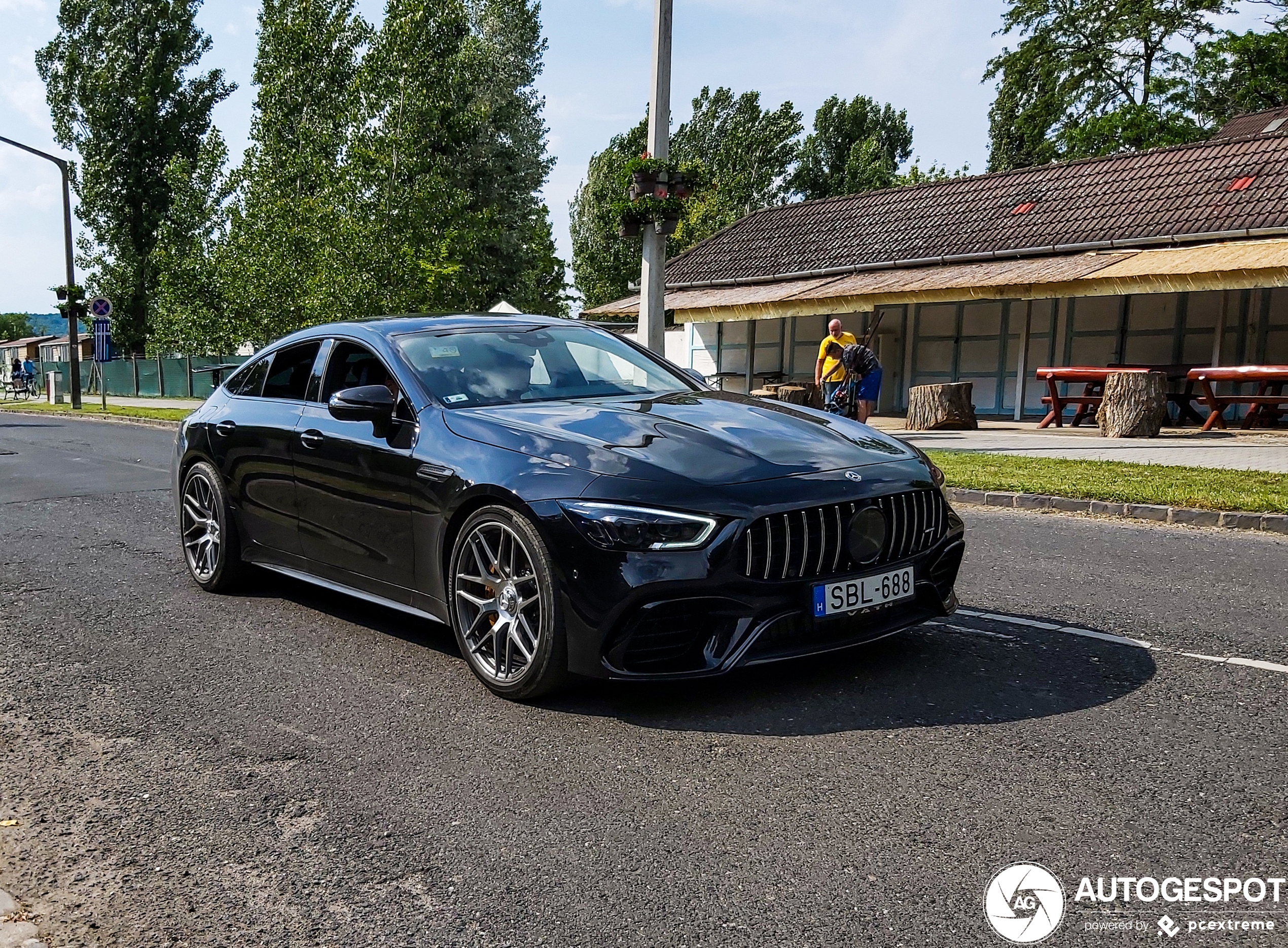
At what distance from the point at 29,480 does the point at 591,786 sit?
11.3 metres

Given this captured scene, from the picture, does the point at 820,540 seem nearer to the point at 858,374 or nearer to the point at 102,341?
the point at 858,374

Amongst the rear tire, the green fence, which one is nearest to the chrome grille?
the rear tire

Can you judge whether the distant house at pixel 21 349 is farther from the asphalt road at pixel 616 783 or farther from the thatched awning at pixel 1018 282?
the asphalt road at pixel 616 783

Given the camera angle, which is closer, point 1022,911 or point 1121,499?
point 1022,911

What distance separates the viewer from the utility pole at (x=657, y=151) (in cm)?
1377

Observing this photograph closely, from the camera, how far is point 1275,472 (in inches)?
444

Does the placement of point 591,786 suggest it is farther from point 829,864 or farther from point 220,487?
point 220,487

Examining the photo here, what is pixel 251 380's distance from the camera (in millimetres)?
6367

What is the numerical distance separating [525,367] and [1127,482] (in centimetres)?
749

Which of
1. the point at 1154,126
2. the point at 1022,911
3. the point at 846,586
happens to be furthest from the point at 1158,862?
the point at 1154,126

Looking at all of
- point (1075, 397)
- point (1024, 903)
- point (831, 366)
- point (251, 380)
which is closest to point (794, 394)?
point (831, 366)

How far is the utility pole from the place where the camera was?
13.8m

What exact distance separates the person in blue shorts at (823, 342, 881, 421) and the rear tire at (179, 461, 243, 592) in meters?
11.4

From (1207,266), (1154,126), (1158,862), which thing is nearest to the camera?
(1158,862)
